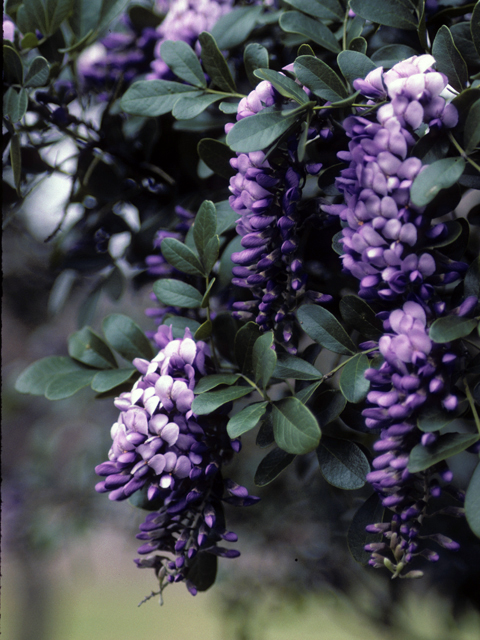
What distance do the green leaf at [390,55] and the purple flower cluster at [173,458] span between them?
22 centimetres

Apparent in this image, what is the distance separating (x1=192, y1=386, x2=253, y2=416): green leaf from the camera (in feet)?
0.90

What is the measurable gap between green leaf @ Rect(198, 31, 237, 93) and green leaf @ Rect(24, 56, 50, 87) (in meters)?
0.13

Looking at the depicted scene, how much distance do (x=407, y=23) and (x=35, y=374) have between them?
377 millimetres

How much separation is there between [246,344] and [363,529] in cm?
14

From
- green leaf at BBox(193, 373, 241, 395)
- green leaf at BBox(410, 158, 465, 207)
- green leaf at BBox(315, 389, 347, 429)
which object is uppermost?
green leaf at BBox(410, 158, 465, 207)

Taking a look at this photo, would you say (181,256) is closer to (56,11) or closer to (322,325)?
(322,325)

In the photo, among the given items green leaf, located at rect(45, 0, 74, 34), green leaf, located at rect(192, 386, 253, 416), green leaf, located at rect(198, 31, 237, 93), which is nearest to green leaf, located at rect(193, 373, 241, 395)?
green leaf, located at rect(192, 386, 253, 416)

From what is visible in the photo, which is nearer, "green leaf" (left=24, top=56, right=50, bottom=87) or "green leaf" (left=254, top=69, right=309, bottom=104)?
"green leaf" (left=254, top=69, right=309, bottom=104)

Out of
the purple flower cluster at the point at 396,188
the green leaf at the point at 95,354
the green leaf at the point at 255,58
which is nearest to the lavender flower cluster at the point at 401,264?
the purple flower cluster at the point at 396,188

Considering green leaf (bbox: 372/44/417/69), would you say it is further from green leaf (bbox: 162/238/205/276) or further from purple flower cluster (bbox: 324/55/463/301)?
green leaf (bbox: 162/238/205/276)

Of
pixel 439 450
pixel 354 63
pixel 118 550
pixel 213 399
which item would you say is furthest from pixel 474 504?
pixel 118 550

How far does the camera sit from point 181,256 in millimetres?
337

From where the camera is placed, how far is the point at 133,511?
0.74m

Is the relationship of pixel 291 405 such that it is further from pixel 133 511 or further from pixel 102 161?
pixel 133 511
